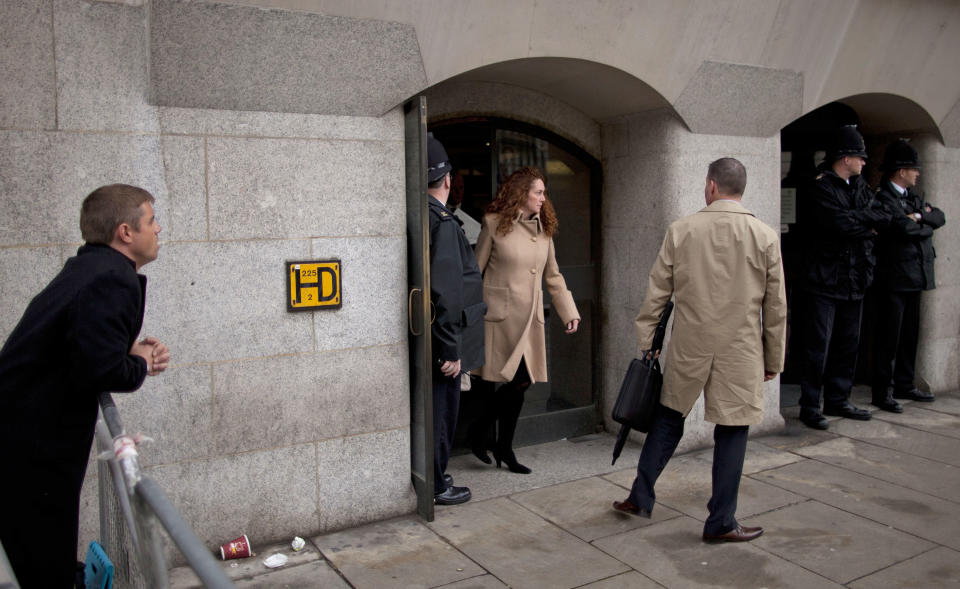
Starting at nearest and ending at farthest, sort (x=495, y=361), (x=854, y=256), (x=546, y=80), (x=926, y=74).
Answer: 1. (x=495, y=361)
2. (x=546, y=80)
3. (x=854, y=256)
4. (x=926, y=74)

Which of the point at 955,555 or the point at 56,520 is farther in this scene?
the point at 955,555

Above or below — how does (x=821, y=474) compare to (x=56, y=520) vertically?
below

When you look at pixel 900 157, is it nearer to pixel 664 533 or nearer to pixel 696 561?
pixel 664 533

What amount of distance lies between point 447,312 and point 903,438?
13.1 ft

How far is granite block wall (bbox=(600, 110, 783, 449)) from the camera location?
580cm

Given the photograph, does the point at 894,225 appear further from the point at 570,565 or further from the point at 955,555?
the point at 570,565

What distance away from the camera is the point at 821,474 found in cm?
541

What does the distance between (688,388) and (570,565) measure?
1.11 metres

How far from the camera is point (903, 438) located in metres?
6.26

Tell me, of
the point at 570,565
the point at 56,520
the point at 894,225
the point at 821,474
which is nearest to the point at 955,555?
the point at 821,474

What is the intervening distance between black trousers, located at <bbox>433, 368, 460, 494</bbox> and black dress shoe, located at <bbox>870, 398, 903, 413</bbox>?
429 cm

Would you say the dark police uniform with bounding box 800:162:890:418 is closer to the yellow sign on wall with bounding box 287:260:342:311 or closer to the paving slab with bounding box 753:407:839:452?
the paving slab with bounding box 753:407:839:452

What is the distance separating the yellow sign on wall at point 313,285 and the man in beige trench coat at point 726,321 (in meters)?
1.80

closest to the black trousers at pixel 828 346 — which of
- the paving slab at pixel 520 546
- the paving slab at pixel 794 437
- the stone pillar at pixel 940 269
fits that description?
the paving slab at pixel 794 437
